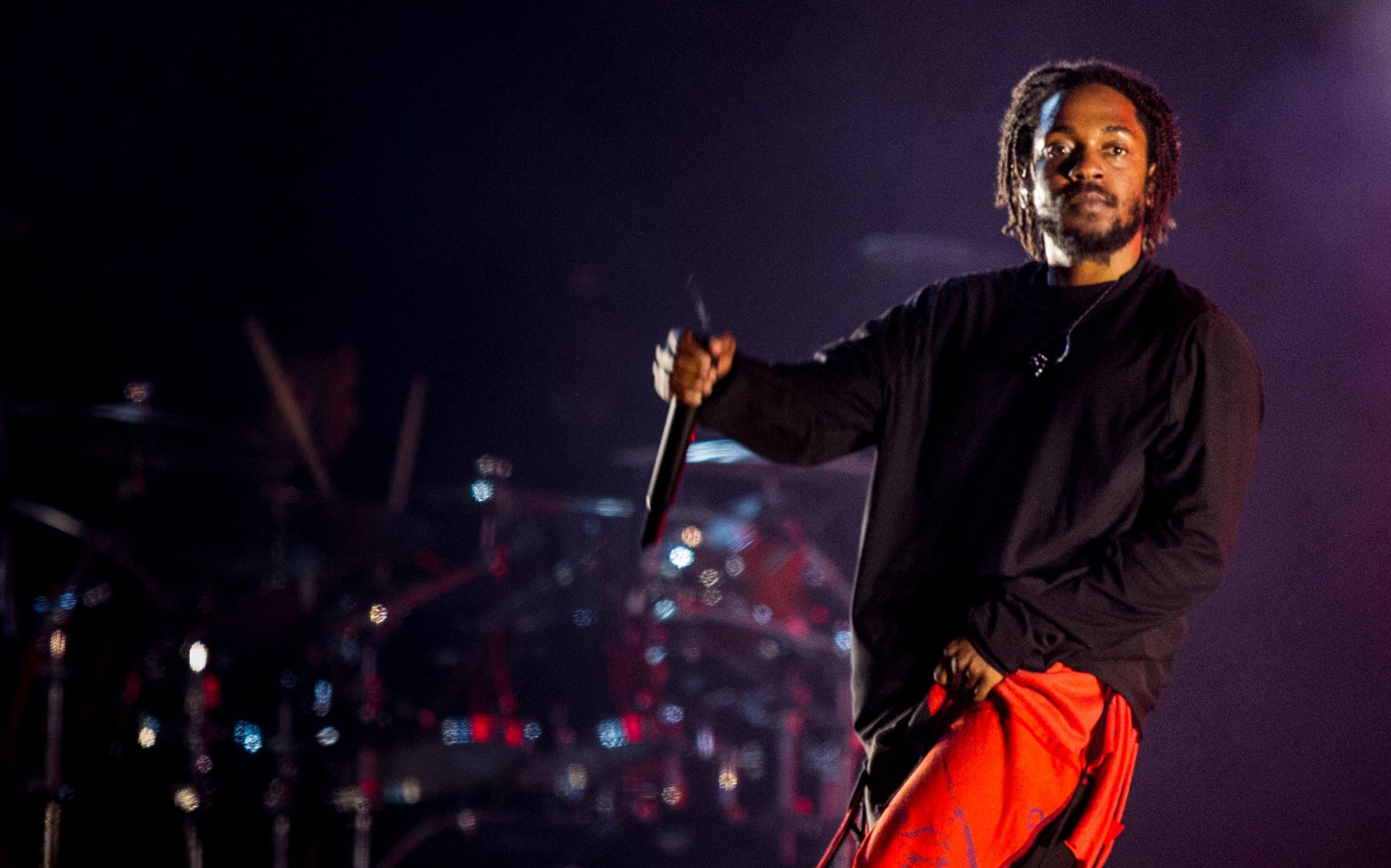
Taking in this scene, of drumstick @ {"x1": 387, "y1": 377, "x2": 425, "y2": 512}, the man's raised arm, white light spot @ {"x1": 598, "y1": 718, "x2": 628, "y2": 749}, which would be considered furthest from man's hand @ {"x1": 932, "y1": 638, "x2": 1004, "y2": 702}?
drumstick @ {"x1": 387, "y1": 377, "x2": 425, "y2": 512}

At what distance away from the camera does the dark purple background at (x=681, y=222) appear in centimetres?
325

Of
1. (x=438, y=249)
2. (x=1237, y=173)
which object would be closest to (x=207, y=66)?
(x=438, y=249)

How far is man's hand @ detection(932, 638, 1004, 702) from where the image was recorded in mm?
1799

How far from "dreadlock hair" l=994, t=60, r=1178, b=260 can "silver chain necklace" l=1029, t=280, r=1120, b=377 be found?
0.27 m

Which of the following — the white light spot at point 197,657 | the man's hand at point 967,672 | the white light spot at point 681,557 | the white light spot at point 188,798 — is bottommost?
the white light spot at point 188,798

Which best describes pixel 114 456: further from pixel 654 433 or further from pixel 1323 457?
pixel 1323 457

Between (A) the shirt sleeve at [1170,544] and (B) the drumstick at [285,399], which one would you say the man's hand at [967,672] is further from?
(B) the drumstick at [285,399]

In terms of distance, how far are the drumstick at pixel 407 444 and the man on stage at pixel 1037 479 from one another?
5535mm

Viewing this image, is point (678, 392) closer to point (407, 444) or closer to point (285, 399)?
point (285, 399)

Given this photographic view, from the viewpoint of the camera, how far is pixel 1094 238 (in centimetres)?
206

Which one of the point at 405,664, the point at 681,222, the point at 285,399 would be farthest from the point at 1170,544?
the point at 285,399

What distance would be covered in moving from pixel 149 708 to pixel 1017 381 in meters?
4.29

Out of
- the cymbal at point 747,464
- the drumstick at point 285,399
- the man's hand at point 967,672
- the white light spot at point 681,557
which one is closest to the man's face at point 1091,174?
the man's hand at point 967,672

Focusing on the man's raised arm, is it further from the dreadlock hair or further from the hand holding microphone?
the dreadlock hair
